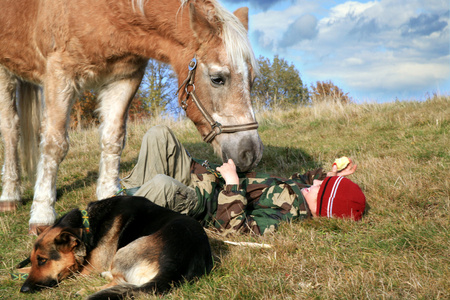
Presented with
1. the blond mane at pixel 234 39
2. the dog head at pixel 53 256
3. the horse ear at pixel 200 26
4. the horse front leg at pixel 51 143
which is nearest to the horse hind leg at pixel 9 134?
the horse front leg at pixel 51 143

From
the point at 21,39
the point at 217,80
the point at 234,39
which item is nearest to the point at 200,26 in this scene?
the point at 234,39

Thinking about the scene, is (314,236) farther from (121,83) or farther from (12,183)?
(12,183)

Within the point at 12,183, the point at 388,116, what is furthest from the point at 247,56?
the point at 388,116

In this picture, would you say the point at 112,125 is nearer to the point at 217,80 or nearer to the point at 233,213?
the point at 217,80

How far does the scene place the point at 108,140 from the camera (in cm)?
473

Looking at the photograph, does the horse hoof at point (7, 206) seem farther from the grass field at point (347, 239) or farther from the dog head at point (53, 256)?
the dog head at point (53, 256)

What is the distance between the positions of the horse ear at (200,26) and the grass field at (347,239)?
→ 1.96 metres

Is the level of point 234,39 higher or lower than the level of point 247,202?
higher

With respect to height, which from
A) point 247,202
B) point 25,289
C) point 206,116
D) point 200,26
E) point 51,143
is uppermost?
point 200,26

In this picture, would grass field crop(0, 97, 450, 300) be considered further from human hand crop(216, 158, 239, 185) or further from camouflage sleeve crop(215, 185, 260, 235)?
human hand crop(216, 158, 239, 185)

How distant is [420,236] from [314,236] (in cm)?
80

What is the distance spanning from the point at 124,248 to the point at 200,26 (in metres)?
2.18

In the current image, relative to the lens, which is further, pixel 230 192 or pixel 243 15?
pixel 243 15

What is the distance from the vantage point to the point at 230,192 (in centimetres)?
356
